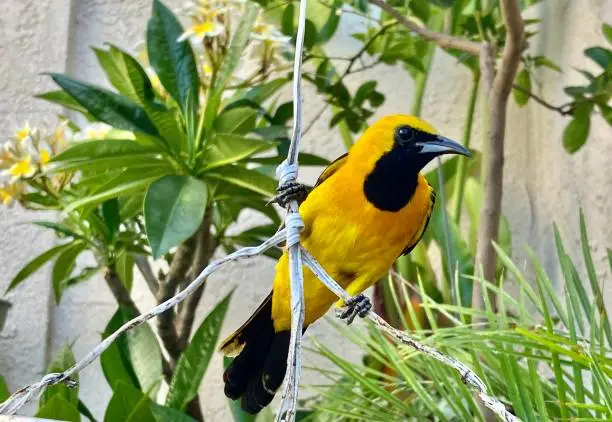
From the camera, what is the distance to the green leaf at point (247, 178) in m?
0.75

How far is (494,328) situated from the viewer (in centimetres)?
60

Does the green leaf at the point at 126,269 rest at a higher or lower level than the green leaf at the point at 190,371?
higher

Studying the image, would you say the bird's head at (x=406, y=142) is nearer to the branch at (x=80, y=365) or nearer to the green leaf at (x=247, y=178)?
the branch at (x=80, y=365)

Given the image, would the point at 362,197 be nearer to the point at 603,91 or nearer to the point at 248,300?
the point at 603,91

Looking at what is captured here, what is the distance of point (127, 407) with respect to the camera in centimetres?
74

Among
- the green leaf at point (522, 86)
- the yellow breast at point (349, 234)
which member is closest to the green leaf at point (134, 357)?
the yellow breast at point (349, 234)

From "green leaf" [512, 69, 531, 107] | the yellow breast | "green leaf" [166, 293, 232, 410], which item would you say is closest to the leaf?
"green leaf" [166, 293, 232, 410]

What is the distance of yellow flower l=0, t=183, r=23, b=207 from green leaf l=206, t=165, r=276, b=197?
22cm

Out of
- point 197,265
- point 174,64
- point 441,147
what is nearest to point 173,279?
point 197,265

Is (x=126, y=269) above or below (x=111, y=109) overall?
below

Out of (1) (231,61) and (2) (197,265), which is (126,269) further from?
(1) (231,61)

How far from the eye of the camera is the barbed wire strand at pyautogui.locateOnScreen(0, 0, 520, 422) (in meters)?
0.32

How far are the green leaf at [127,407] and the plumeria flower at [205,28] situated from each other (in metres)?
0.38

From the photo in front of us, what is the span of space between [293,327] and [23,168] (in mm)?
570
